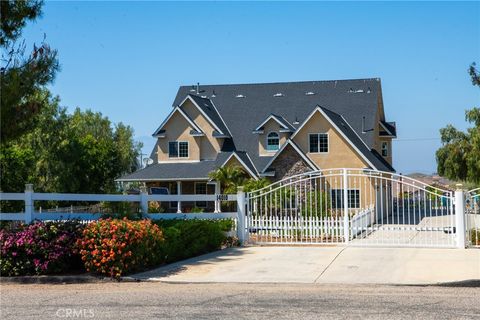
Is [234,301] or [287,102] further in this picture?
[287,102]

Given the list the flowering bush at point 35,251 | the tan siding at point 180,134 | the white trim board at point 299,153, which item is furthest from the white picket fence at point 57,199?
the tan siding at point 180,134

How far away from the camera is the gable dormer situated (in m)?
41.0

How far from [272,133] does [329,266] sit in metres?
26.8

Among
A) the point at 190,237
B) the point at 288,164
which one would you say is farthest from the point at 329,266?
the point at 288,164

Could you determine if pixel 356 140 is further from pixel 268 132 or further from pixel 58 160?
pixel 58 160

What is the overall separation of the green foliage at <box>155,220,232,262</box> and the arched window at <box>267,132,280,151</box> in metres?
22.4

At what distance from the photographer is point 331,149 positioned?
39094 mm

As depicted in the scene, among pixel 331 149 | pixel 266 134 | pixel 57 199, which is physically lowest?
pixel 57 199

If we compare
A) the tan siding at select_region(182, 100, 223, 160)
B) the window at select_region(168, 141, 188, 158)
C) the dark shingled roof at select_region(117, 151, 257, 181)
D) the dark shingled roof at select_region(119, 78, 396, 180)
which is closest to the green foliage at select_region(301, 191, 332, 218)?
the dark shingled roof at select_region(119, 78, 396, 180)

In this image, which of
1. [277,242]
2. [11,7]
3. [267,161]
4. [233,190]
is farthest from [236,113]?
[11,7]

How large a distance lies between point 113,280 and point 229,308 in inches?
163

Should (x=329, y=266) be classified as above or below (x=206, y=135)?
below

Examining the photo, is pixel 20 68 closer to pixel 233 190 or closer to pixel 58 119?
pixel 233 190

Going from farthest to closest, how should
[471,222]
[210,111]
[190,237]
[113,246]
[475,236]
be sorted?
[210,111] → [471,222] → [475,236] → [190,237] → [113,246]
